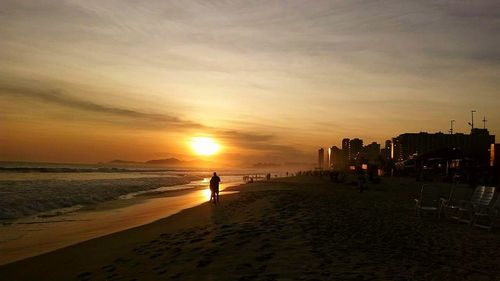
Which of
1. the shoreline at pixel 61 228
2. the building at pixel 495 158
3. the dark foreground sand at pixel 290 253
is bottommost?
the shoreline at pixel 61 228

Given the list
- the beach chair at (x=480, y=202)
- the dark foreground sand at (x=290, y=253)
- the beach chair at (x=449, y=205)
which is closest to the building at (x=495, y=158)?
the beach chair at (x=449, y=205)

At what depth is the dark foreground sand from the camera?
6.15 metres

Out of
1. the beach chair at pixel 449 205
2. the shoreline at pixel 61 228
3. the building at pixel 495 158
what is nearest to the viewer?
the shoreline at pixel 61 228

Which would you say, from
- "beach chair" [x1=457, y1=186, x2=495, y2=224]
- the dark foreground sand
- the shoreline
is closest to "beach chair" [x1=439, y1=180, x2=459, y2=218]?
"beach chair" [x1=457, y1=186, x2=495, y2=224]

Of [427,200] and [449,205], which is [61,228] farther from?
[449,205]

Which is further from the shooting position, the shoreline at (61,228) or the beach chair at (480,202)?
the beach chair at (480,202)

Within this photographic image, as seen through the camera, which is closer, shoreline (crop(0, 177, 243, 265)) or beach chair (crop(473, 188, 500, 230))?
beach chair (crop(473, 188, 500, 230))

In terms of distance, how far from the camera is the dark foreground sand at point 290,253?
6152mm

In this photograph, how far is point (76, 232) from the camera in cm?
1327

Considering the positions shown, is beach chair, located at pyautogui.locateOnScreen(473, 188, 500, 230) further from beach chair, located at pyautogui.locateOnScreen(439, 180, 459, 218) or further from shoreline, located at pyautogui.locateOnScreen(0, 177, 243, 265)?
shoreline, located at pyautogui.locateOnScreen(0, 177, 243, 265)

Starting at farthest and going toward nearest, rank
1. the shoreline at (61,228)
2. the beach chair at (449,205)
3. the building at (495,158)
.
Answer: the building at (495,158), the beach chair at (449,205), the shoreline at (61,228)

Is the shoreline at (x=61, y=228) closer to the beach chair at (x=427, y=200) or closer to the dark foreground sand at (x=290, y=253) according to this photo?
the dark foreground sand at (x=290, y=253)

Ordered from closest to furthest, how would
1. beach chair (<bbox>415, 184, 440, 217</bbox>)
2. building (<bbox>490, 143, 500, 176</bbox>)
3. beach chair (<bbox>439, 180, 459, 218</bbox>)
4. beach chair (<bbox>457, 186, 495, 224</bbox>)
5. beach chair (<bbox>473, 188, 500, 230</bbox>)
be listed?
beach chair (<bbox>473, 188, 500, 230</bbox>)
beach chair (<bbox>457, 186, 495, 224</bbox>)
beach chair (<bbox>439, 180, 459, 218</bbox>)
beach chair (<bbox>415, 184, 440, 217</bbox>)
building (<bbox>490, 143, 500, 176</bbox>)

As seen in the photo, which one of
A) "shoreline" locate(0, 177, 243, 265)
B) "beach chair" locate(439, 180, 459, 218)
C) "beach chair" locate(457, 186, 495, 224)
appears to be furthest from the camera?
"beach chair" locate(439, 180, 459, 218)
